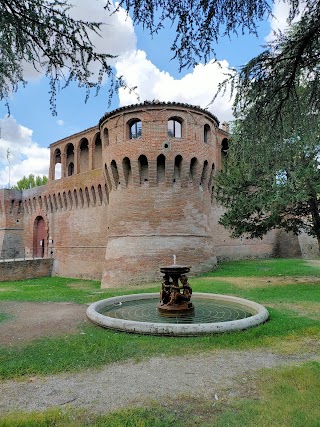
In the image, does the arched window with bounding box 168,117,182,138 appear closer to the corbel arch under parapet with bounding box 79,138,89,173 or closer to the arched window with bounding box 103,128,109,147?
the arched window with bounding box 103,128,109,147

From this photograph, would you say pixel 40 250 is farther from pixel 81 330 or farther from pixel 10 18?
pixel 10 18

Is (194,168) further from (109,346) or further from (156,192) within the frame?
(109,346)

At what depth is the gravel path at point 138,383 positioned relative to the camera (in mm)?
4051

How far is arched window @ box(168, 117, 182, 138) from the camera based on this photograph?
1873cm

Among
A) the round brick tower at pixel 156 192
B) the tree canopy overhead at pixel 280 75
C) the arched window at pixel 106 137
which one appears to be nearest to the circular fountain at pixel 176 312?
the tree canopy overhead at pixel 280 75

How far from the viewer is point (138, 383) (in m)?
4.53

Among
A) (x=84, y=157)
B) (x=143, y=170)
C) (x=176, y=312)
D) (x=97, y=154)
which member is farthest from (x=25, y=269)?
(x=176, y=312)

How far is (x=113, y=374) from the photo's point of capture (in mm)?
4867

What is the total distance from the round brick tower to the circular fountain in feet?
23.2

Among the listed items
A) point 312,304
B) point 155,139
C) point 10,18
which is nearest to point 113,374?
point 10,18

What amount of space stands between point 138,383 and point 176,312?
4072mm

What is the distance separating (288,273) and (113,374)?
1517cm

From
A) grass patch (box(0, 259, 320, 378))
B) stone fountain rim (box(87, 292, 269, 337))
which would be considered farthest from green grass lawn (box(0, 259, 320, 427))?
stone fountain rim (box(87, 292, 269, 337))

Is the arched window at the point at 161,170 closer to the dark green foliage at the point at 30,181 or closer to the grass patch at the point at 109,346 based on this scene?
the grass patch at the point at 109,346
